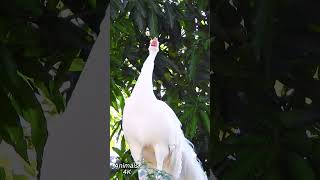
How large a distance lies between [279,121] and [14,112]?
176 mm

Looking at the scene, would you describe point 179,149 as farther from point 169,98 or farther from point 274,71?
point 274,71

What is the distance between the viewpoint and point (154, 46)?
4.90 feet

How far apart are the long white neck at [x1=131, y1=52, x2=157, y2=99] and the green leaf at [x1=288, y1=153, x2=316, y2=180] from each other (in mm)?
1219

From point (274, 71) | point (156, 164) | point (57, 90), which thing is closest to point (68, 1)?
point (57, 90)

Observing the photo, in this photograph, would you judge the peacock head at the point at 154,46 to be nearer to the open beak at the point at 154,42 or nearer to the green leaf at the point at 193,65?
the open beak at the point at 154,42

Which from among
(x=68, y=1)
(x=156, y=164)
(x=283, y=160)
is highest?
(x=68, y=1)

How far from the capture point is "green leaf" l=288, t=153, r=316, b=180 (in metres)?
0.26

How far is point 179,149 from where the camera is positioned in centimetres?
153

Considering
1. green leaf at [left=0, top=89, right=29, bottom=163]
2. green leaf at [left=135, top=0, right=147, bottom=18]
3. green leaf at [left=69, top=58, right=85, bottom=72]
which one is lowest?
green leaf at [left=0, top=89, right=29, bottom=163]

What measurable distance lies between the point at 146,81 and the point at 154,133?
0.57 feet

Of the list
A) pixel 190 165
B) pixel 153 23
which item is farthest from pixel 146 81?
pixel 190 165

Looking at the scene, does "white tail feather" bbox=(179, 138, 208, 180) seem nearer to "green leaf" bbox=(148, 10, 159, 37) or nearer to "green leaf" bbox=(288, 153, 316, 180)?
"green leaf" bbox=(148, 10, 159, 37)

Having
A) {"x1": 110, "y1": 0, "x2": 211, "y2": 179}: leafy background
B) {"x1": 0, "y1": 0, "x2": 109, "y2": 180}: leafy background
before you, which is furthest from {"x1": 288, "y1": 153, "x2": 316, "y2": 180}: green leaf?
{"x1": 110, "y1": 0, "x2": 211, "y2": 179}: leafy background

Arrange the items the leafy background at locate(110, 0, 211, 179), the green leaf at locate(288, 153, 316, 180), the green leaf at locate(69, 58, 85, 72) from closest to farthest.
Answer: the green leaf at locate(288, 153, 316, 180) < the green leaf at locate(69, 58, 85, 72) < the leafy background at locate(110, 0, 211, 179)
